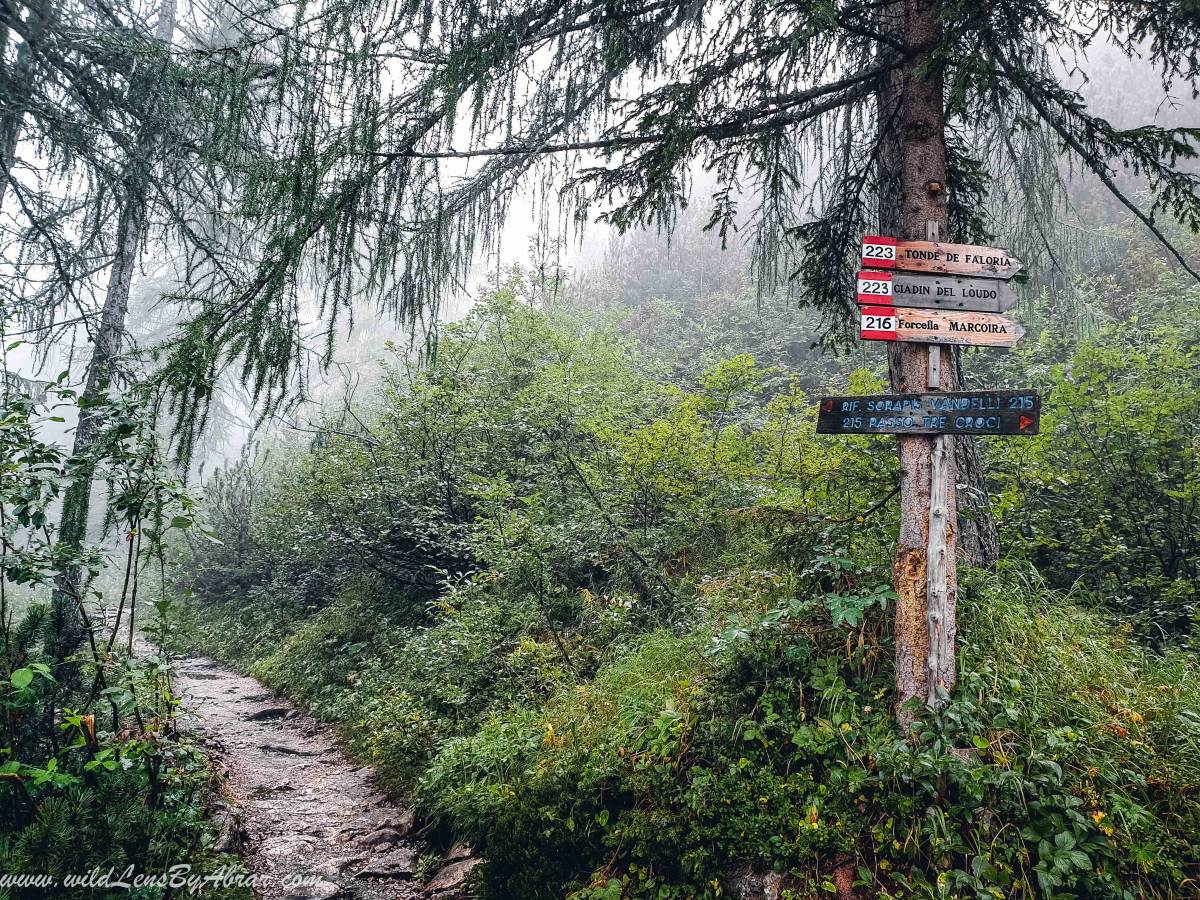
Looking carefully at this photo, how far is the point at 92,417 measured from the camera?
224 inches

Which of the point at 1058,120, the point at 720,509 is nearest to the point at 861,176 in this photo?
the point at 1058,120

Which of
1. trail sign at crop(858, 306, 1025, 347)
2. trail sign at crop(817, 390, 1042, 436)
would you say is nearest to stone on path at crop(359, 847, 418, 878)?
trail sign at crop(817, 390, 1042, 436)

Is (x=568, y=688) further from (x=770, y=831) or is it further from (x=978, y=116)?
(x=978, y=116)

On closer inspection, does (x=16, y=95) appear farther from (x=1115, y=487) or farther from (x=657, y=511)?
(x=1115, y=487)

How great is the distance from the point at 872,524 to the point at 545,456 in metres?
6.07

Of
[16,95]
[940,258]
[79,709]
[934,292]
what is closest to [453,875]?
[79,709]

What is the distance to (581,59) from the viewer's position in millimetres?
4273

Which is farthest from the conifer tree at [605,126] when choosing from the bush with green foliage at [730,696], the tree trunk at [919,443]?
the bush with green foliage at [730,696]

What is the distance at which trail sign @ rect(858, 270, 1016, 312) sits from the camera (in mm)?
3528

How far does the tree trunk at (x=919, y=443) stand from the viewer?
3.34 meters

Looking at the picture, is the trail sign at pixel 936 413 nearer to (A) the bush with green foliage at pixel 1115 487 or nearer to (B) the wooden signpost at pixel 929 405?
(B) the wooden signpost at pixel 929 405

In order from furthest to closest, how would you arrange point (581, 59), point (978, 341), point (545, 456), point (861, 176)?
point (545, 456)
point (861, 176)
point (581, 59)
point (978, 341)

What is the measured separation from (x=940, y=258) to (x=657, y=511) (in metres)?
4.19

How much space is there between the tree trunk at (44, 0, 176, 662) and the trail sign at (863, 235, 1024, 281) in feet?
14.3
